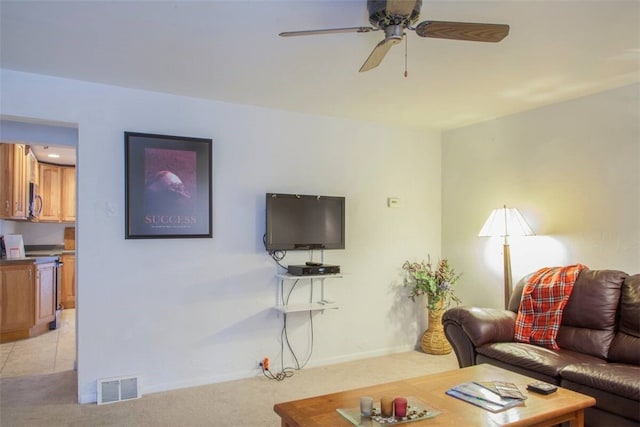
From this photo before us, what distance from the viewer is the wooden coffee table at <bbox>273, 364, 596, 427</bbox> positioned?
5.88 ft

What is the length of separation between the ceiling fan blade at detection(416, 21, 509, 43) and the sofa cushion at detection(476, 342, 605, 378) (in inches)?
78.2

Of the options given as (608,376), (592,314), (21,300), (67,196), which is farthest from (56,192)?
(608,376)

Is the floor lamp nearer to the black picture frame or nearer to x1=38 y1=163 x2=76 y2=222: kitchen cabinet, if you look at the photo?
the black picture frame

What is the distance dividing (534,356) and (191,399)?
7.98 ft

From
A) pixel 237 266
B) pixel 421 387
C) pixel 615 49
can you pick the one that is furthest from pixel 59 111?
pixel 615 49

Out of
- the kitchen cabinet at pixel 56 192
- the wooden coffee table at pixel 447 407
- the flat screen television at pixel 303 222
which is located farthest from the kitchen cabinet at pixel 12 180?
the wooden coffee table at pixel 447 407

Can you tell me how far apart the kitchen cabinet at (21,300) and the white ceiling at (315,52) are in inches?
115

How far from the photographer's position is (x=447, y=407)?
76.0 inches

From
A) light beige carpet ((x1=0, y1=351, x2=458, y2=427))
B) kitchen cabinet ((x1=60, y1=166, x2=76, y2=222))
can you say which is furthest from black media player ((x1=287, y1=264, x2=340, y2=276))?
kitchen cabinet ((x1=60, y1=166, x2=76, y2=222))

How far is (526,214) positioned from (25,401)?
436 cm

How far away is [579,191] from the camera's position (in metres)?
3.48

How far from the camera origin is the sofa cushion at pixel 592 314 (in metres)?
2.86

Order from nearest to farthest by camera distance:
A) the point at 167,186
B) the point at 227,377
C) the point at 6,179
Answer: the point at 167,186 < the point at 227,377 < the point at 6,179

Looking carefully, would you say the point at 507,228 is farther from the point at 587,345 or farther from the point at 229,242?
the point at 229,242
